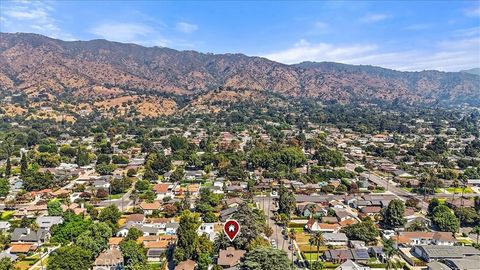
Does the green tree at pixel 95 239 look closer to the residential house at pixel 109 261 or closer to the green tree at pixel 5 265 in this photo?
the residential house at pixel 109 261

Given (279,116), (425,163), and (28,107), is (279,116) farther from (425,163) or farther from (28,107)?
(28,107)

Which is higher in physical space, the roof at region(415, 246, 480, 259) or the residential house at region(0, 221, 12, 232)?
the roof at region(415, 246, 480, 259)

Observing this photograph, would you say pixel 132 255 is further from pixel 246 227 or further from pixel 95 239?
pixel 246 227

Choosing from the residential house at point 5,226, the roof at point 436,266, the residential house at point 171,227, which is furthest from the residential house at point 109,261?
the roof at point 436,266

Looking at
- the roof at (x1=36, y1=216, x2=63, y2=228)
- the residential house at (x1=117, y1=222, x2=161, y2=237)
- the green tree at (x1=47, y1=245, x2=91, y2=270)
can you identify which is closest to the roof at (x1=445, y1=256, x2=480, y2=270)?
the residential house at (x1=117, y1=222, x2=161, y2=237)

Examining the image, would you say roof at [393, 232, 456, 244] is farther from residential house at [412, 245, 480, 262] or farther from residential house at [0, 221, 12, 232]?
residential house at [0, 221, 12, 232]

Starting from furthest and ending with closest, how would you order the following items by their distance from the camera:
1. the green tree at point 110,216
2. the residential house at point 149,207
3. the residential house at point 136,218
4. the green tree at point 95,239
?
the residential house at point 149,207 → the residential house at point 136,218 → the green tree at point 110,216 → the green tree at point 95,239
